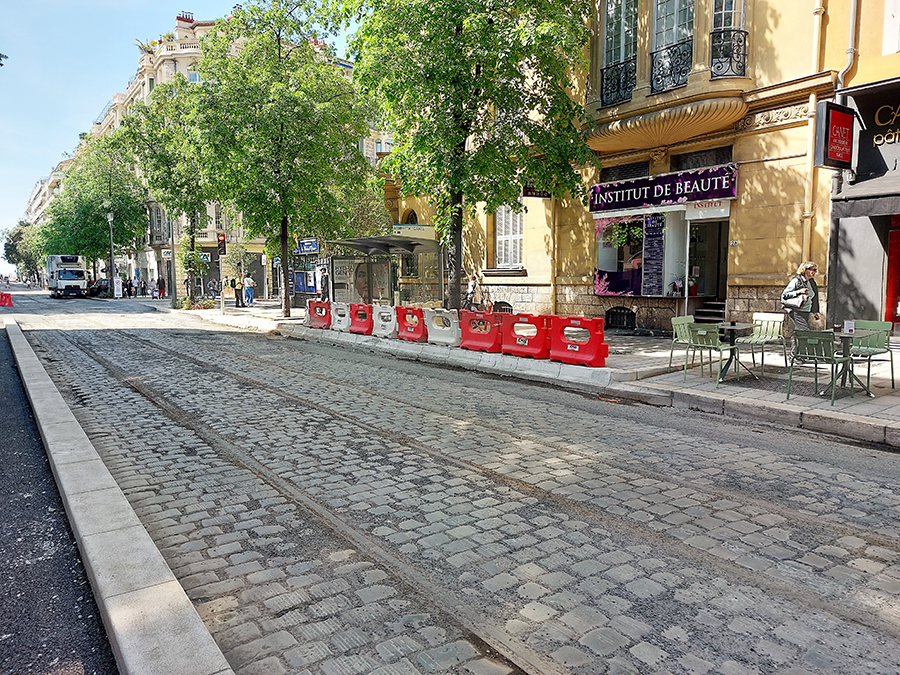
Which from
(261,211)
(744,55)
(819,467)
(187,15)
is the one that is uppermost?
(187,15)

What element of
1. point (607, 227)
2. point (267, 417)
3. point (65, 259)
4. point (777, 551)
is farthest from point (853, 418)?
point (65, 259)

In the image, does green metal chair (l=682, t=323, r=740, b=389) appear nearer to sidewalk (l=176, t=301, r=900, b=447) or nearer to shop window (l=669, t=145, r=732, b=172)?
sidewalk (l=176, t=301, r=900, b=447)

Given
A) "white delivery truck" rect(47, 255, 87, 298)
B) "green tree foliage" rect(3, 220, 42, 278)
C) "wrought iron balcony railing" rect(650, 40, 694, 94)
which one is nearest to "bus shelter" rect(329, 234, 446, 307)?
"wrought iron balcony railing" rect(650, 40, 694, 94)

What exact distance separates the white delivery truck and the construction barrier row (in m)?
36.0

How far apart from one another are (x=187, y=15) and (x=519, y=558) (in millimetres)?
66646

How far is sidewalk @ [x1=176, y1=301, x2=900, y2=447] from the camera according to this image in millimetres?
7117

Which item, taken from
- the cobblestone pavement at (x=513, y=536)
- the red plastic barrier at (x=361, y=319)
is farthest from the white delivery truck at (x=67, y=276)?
the cobblestone pavement at (x=513, y=536)

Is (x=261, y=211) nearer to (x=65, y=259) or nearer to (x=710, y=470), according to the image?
(x=710, y=470)

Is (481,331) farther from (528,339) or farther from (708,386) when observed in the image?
(708,386)

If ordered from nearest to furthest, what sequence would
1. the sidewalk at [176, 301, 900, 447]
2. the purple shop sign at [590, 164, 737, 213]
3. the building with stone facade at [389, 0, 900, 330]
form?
the sidewalk at [176, 301, 900, 447]
the building with stone facade at [389, 0, 900, 330]
the purple shop sign at [590, 164, 737, 213]

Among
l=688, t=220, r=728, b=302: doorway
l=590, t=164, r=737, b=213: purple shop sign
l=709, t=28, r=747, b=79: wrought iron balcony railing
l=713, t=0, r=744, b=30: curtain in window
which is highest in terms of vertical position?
l=713, t=0, r=744, b=30: curtain in window

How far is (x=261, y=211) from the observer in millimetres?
20531

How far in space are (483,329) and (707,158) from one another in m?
6.89

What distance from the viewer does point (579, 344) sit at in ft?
35.0
